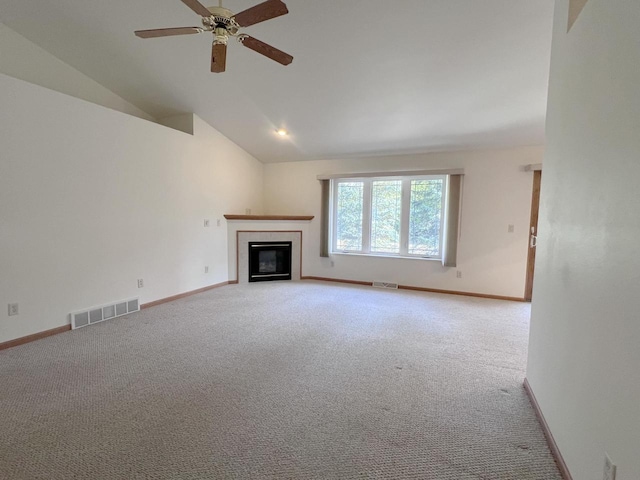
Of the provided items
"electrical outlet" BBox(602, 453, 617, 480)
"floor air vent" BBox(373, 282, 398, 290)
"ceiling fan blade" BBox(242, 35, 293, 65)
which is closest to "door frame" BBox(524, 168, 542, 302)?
"floor air vent" BBox(373, 282, 398, 290)

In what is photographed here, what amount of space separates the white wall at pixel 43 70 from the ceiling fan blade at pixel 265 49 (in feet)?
9.67

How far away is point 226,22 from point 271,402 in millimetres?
2624

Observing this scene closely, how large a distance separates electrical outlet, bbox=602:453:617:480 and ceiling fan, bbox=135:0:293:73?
105 inches

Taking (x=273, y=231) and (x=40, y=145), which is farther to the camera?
(x=273, y=231)

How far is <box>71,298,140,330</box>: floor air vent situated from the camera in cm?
322

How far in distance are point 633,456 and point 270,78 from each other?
3990mm

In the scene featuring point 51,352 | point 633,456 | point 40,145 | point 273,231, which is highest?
point 40,145

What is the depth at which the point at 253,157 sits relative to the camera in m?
6.07

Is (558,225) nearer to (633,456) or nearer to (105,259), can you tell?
(633,456)

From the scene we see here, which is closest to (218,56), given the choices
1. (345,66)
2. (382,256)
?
(345,66)

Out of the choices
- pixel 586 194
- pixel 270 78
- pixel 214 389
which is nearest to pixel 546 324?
pixel 586 194

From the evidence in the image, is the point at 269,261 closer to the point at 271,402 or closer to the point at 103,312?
the point at 103,312

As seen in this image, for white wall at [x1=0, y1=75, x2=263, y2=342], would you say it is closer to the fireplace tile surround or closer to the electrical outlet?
the fireplace tile surround

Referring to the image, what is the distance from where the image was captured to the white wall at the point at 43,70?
318 cm
